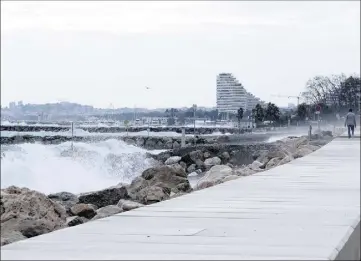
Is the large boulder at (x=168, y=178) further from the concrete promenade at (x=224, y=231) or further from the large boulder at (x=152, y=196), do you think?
the concrete promenade at (x=224, y=231)

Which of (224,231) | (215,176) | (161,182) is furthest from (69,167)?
(224,231)

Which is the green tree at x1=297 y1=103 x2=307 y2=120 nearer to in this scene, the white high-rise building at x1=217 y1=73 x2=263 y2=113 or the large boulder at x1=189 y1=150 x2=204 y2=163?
the white high-rise building at x1=217 y1=73 x2=263 y2=113

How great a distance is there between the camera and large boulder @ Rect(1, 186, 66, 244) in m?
8.52

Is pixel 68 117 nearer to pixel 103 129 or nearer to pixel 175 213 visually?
pixel 103 129

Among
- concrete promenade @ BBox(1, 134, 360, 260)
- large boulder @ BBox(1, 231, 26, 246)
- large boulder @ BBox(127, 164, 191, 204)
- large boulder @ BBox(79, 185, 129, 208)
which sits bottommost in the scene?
large boulder @ BBox(79, 185, 129, 208)

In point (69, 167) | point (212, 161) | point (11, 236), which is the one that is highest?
point (11, 236)

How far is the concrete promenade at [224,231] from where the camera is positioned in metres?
5.75

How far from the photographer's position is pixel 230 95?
132 ft

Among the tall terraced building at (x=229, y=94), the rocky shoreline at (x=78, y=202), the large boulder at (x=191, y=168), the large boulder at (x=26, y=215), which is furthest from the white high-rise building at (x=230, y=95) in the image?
the large boulder at (x=26, y=215)

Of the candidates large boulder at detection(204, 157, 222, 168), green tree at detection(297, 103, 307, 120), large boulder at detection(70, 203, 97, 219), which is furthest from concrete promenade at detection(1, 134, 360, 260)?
green tree at detection(297, 103, 307, 120)

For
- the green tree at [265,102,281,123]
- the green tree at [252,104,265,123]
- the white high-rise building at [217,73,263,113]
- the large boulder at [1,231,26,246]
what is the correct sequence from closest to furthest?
1. the large boulder at [1,231,26,246]
2. the white high-rise building at [217,73,263,113]
3. the green tree at [252,104,265,123]
4. the green tree at [265,102,281,123]

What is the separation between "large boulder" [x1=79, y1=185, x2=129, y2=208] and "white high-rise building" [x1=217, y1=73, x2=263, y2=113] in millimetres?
22458

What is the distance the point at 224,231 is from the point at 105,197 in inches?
294

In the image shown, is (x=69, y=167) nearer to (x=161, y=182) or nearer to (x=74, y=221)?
(x=161, y=182)
